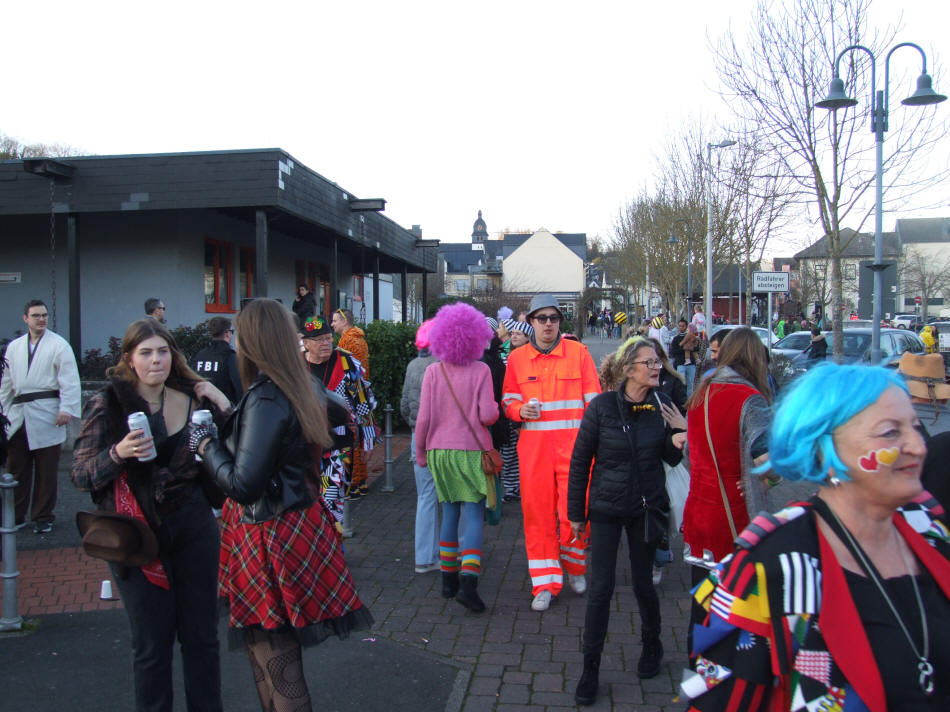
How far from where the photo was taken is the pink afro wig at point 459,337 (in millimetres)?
5117

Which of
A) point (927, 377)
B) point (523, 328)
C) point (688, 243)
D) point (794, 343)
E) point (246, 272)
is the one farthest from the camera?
point (688, 243)

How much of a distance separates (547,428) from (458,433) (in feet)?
2.00

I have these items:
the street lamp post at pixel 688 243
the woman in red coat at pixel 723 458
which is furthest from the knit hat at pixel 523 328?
the street lamp post at pixel 688 243

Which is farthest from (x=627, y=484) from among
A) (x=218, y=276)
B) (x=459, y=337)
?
(x=218, y=276)

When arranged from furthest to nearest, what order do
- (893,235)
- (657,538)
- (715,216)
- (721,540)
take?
1. (893,235)
2. (715,216)
3. (657,538)
4. (721,540)

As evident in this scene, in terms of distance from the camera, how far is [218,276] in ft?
51.3

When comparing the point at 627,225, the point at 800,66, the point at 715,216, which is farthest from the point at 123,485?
the point at 627,225

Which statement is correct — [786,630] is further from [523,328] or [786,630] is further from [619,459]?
[523,328]

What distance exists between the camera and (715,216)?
2741cm

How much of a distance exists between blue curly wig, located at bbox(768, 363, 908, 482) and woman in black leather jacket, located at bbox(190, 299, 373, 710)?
171 cm

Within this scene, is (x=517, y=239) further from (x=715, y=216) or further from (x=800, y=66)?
(x=800, y=66)

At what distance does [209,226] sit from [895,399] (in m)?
15.0

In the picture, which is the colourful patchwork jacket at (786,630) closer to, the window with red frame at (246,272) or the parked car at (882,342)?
the parked car at (882,342)

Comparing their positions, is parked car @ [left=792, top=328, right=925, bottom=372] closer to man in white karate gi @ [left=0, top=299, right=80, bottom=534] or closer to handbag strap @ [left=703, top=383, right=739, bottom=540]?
handbag strap @ [left=703, top=383, right=739, bottom=540]
